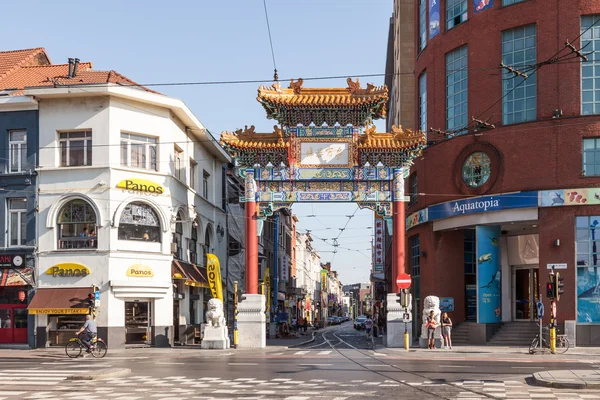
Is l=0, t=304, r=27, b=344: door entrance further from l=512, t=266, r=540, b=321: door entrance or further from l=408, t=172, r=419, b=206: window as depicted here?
l=512, t=266, r=540, b=321: door entrance

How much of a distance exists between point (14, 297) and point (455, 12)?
26.4 meters

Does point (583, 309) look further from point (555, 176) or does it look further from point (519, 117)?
point (519, 117)

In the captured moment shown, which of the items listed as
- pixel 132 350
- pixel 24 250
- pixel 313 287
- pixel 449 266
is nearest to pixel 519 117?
pixel 449 266

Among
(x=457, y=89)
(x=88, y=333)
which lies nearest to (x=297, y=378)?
(x=88, y=333)

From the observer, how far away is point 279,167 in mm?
37031

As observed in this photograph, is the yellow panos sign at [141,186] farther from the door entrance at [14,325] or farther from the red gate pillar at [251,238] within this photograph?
the door entrance at [14,325]

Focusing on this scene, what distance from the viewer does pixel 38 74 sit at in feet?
137

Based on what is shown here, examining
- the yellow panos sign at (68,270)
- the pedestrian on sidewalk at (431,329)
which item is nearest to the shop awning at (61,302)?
the yellow panos sign at (68,270)

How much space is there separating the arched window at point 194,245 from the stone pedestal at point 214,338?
8845mm

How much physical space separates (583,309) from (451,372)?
47.2 ft

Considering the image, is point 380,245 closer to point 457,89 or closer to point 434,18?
point 434,18

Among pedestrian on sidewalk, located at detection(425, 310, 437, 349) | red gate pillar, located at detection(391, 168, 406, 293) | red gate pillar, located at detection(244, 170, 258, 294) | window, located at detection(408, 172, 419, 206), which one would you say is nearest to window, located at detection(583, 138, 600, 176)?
red gate pillar, located at detection(391, 168, 406, 293)

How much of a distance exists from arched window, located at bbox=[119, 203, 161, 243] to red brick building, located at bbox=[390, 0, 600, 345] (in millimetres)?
13932

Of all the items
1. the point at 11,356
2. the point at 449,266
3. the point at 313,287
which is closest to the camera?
the point at 11,356
